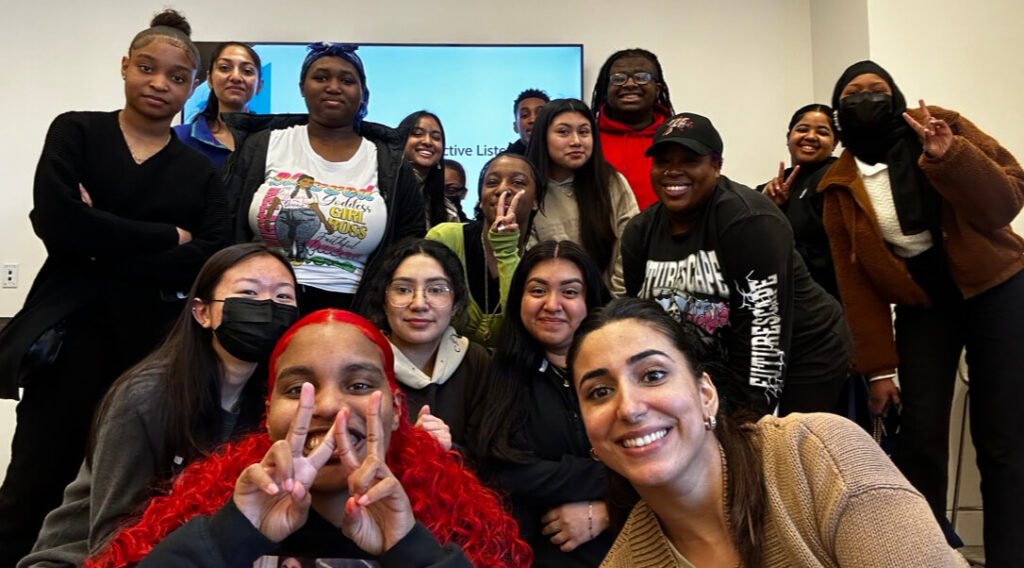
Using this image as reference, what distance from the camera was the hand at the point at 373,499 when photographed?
1384 mm

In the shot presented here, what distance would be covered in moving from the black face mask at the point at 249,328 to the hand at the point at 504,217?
3.31 ft

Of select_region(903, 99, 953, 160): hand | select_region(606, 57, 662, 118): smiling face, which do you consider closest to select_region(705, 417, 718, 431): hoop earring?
select_region(903, 99, 953, 160): hand

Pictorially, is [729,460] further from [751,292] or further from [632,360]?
[751,292]

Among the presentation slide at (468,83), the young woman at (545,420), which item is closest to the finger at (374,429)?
the young woman at (545,420)

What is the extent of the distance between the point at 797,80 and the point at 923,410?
3268 millimetres

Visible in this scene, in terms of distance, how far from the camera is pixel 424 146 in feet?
13.4

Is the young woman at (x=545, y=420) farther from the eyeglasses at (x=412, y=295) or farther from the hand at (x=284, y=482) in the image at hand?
the hand at (x=284, y=482)

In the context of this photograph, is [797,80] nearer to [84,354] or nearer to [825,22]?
[825,22]

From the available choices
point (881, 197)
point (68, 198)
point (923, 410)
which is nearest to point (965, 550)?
point (923, 410)

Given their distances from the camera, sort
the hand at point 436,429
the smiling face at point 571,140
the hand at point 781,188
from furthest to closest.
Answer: the hand at point 781,188, the smiling face at point 571,140, the hand at point 436,429

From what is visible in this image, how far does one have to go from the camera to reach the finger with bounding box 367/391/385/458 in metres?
1.43

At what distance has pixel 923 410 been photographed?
2.95m

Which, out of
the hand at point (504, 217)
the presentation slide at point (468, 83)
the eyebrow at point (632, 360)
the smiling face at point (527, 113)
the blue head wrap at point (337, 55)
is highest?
the presentation slide at point (468, 83)

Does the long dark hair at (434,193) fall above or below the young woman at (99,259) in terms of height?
above
